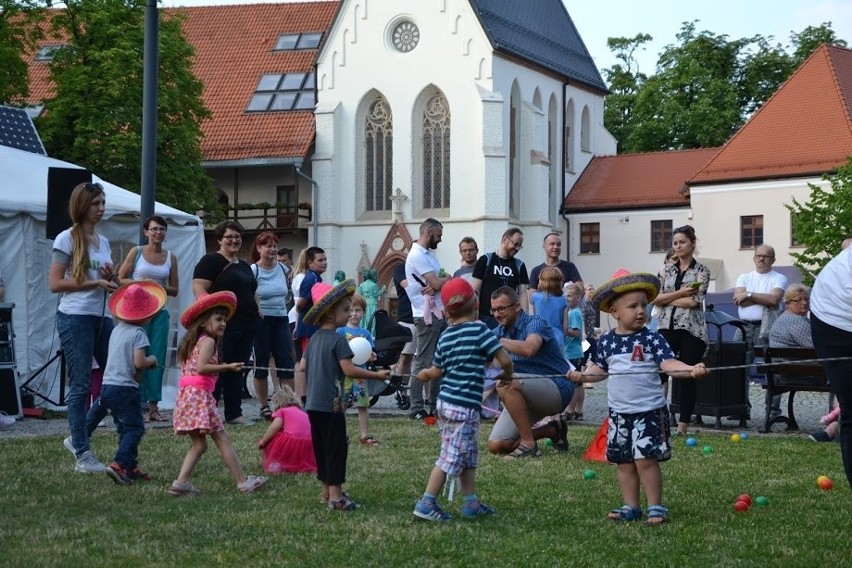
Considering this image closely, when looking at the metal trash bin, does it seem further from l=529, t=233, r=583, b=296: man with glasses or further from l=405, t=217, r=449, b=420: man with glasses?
l=405, t=217, r=449, b=420: man with glasses

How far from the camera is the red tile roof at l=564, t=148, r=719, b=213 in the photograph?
56.1m

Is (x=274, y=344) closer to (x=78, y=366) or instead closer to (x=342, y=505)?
(x=78, y=366)

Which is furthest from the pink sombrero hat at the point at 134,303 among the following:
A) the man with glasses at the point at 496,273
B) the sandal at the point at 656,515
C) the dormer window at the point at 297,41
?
the dormer window at the point at 297,41

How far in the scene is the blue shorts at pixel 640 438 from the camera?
838 centimetres

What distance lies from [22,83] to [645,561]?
35946mm

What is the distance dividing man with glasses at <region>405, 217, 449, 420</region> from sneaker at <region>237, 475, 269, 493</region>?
5491 mm

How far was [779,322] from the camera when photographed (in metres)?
15.4

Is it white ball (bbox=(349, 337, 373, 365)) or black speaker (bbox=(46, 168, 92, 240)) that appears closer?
white ball (bbox=(349, 337, 373, 365))

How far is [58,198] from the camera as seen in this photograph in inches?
549

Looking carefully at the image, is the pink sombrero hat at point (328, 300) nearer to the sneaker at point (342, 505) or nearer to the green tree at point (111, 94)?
the sneaker at point (342, 505)

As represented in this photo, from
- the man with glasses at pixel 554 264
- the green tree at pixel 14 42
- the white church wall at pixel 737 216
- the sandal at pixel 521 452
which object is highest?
the green tree at pixel 14 42

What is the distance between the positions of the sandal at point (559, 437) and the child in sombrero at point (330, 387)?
11.8 ft

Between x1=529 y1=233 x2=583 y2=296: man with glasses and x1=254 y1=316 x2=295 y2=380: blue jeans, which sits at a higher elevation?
x1=529 y1=233 x2=583 y2=296: man with glasses

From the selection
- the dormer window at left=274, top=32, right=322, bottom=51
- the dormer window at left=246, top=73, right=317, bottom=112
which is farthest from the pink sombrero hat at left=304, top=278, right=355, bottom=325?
the dormer window at left=274, top=32, right=322, bottom=51
